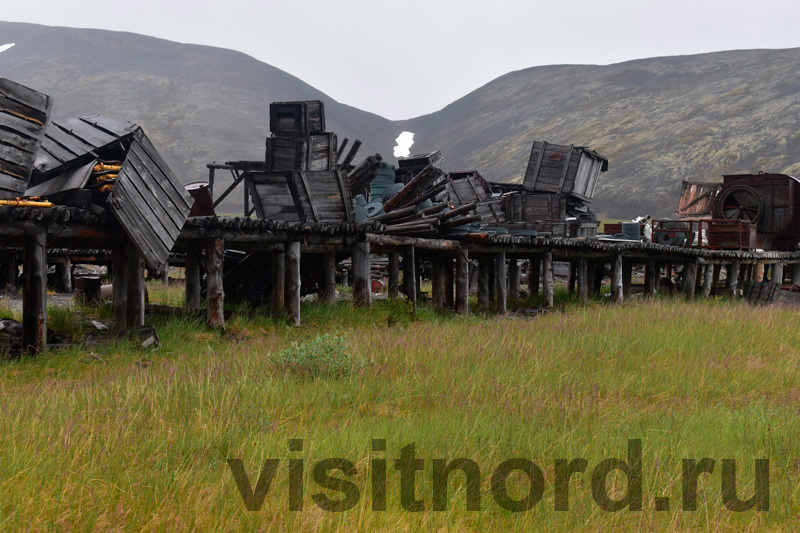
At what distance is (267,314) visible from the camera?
13812mm

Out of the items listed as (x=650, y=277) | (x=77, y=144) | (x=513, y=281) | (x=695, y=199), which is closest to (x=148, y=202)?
(x=77, y=144)

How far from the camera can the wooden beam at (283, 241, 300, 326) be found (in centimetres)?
1320

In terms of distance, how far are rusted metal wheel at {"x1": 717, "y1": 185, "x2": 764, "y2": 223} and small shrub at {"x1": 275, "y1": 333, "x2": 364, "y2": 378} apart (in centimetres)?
2361

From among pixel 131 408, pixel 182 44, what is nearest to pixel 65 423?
pixel 131 408

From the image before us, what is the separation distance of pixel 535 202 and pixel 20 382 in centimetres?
2459

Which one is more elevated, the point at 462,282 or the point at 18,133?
the point at 18,133

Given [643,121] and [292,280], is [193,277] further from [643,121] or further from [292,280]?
[643,121]

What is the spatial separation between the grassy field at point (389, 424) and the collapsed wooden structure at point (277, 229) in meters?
1.70

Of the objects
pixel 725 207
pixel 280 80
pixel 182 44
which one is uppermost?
pixel 182 44

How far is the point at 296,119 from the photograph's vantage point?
2111cm

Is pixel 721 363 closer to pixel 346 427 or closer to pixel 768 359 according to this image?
pixel 768 359

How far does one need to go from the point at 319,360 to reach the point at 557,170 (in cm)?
2454

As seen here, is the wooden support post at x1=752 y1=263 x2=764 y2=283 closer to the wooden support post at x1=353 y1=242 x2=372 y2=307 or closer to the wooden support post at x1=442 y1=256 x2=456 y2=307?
the wooden support post at x1=442 y1=256 x2=456 y2=307

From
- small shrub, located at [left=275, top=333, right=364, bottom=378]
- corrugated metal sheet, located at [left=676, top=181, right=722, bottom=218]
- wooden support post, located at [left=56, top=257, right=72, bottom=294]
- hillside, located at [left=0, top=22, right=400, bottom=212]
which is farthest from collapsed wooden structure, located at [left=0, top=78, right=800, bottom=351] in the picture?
hillside, located at [left=0, top=22, right=400, bottom=212]
